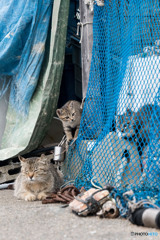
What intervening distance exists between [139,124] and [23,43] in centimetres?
201

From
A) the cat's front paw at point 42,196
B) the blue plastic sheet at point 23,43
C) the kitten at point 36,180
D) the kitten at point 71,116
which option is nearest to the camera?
the cat's front paw at point 42,196

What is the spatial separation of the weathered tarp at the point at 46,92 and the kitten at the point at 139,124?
1.12 metres

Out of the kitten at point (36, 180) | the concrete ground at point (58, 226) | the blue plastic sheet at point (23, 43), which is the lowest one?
the concrete ground at point (58, 226)

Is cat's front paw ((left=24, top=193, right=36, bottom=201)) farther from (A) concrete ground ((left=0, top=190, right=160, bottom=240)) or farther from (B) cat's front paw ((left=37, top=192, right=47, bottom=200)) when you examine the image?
(A) concrete ground ((left=0, top=190, right=160, bottom=240))

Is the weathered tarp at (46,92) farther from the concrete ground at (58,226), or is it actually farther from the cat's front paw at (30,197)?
the concrete ground at (58,226)

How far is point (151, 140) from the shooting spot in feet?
10.2

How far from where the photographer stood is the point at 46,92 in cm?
434

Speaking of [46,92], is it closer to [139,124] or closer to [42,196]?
[42,196]

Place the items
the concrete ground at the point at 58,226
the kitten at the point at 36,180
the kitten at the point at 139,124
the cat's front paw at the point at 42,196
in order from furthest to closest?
the kitten at the point at 36,180
the cat's front paw at the point at 42,196
the kitten at the point at 139,124
the concrete ground at the point at 58,226

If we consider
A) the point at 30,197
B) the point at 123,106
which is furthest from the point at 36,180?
the point at 123,106

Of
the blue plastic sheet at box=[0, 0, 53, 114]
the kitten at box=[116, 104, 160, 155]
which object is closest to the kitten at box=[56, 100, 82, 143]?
the blue plastic sheet at box=[0, 0, 53, 114]

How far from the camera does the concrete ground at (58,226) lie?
250cm

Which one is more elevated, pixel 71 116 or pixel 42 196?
pixel 71 116

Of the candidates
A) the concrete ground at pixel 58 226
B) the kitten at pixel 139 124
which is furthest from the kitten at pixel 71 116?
the concrete ground at pixel 58 226
